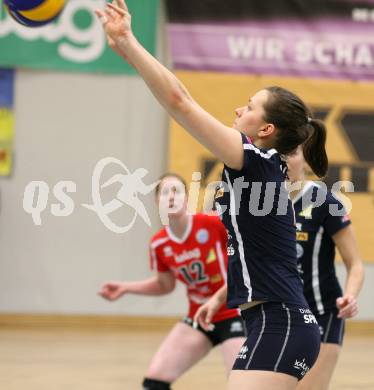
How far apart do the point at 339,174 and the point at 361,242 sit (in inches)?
27.9

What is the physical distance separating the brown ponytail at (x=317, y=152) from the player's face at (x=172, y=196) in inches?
52.9

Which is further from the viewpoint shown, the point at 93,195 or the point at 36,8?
the point at 93,195

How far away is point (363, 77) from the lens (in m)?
8.56

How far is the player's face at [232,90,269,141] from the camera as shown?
9.23ft

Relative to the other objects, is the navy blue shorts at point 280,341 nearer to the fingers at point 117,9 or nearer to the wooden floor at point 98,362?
the fingers at point 117,9

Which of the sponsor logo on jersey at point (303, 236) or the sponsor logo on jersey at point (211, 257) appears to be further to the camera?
the sponsor logo on jersey at point (211, 257)

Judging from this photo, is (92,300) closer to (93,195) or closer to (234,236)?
(93,195)

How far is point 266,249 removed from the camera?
9.16 ft

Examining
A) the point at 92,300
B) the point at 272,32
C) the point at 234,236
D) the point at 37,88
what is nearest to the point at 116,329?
the point at 92,300

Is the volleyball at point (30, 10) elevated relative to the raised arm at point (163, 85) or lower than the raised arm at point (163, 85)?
elevated

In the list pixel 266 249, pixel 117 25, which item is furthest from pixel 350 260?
pixel 117 25

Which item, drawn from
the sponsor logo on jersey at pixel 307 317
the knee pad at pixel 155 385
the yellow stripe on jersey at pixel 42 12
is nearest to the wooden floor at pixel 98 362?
the knee pad at pixel 155 385

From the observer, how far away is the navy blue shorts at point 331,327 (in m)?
3.89

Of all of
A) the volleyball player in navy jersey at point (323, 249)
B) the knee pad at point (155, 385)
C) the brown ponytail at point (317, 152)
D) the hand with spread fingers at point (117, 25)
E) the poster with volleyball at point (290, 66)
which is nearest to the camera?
the hand with spread fingers at point (117, 25)
